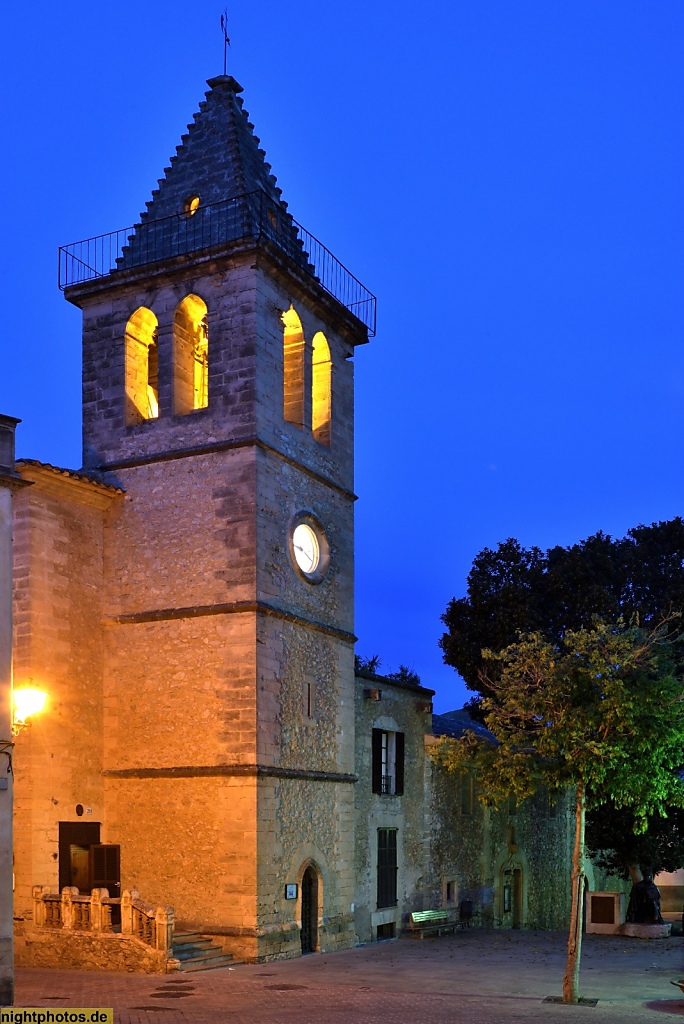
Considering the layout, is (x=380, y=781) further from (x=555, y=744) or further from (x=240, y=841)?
(x=555, y=744)

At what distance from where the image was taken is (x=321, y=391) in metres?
25.9

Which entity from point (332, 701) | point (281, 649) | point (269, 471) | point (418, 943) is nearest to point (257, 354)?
point (269, 471)

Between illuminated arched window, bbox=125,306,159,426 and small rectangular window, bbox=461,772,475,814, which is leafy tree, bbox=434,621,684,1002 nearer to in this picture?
illuminated arched window, bbox=125,306,159,426

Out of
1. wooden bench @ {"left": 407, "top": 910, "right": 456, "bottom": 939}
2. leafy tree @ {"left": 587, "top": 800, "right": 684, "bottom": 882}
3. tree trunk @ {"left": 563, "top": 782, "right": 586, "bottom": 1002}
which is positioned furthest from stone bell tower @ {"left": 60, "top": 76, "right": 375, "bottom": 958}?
leafy tree @ {"left": 587, "top": 800, "right": 684, "bottom": 882}

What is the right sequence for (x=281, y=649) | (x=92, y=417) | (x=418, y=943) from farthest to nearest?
(x=418, y=943)
(x=92, y=417)
(x=281, y=649)

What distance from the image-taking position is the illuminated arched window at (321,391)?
25703 mm

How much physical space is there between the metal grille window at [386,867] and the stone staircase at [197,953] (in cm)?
671

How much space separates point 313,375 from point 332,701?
7.37 m

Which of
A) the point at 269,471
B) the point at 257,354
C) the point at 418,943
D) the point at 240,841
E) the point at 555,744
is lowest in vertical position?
the point at 418,943

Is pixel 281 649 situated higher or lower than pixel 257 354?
lower

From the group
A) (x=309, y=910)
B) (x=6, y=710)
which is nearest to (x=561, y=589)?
(x=309, y=910)

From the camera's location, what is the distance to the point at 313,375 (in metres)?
26.0

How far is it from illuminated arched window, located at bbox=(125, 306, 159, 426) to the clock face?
3.88 m

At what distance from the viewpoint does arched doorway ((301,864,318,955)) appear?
74.5 ft
